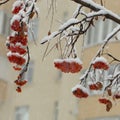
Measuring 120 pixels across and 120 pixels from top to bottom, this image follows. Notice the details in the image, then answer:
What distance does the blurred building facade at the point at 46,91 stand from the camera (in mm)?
18000

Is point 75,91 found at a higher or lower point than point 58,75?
lower

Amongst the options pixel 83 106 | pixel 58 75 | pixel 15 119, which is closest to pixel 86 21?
pixel 83 106

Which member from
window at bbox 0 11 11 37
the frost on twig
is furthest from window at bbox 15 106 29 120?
the frost on twig

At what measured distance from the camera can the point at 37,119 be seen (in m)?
20.3

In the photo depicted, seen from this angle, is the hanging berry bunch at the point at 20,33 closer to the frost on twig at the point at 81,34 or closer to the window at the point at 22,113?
the frost on twig at the point at 81,34

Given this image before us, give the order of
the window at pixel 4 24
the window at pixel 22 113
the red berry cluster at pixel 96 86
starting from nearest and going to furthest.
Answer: the red berry cluster at pixel 96 86
the window at pixel 22 113
the window at pixel 4 24

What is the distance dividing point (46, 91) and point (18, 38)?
1635cm

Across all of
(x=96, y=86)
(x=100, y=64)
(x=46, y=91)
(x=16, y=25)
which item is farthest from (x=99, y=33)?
Result: (x=16, y=25)

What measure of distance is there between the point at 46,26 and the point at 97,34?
2949mm

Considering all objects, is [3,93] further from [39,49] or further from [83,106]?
[83,106]

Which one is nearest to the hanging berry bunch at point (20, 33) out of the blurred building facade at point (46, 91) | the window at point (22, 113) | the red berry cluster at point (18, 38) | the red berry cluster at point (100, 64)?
the red berry cluster at point (18, 38)

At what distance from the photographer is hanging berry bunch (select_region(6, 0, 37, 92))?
4.02 meters

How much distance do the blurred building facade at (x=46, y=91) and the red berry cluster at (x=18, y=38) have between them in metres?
13.1

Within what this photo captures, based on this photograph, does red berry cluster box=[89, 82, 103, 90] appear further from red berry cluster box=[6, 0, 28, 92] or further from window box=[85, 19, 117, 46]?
window box=[85, 19, 117, 46]
